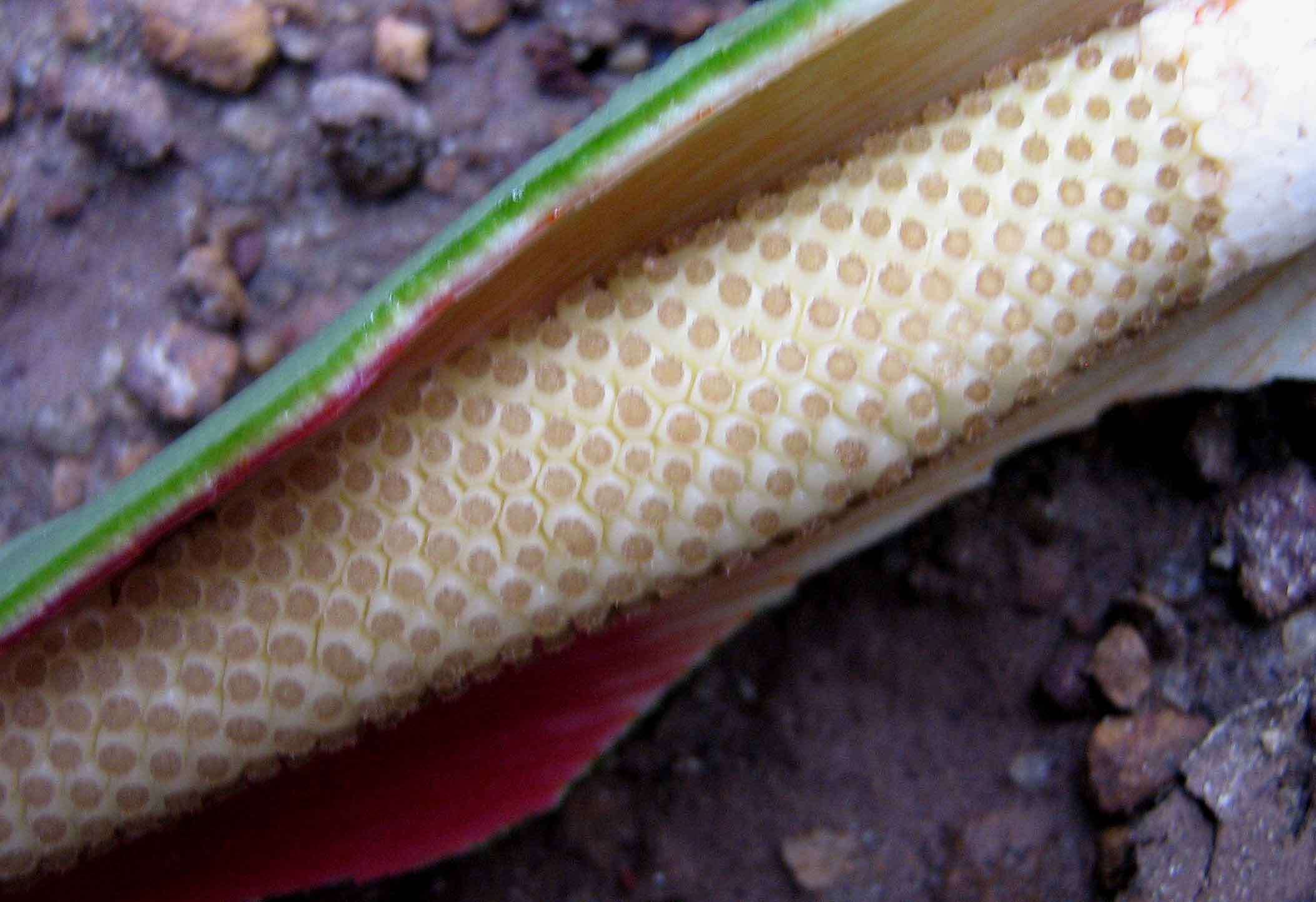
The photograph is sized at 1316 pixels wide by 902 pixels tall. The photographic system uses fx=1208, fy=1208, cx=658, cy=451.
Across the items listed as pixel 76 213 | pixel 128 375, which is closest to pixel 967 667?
pixel 128 375

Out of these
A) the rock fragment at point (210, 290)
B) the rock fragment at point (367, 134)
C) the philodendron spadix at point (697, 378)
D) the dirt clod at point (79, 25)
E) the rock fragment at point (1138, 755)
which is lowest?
the rock fragment at point (1138, 755)

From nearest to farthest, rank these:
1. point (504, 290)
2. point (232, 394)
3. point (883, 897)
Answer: point (504, 290) → point (883, 897) → point (232, 394)

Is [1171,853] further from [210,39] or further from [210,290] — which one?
[210,39]

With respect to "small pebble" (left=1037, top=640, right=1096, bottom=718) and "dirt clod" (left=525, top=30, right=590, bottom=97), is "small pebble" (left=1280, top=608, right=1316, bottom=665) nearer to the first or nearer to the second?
"small pebble" (left=1037, top=640, right=1096, bottom=718)

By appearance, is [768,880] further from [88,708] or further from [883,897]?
[88,708]

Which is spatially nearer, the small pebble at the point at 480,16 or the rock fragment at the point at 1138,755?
the rock fragment at the point at 1138,755

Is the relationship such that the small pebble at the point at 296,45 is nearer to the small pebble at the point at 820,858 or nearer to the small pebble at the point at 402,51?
the small pebble at the point at 402,51

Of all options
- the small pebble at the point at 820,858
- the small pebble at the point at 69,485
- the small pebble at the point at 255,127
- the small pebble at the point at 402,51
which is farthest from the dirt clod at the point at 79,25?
the small pebble at the point at 820,858
